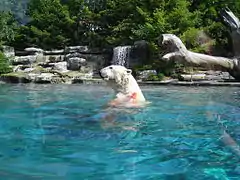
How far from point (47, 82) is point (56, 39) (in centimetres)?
1017

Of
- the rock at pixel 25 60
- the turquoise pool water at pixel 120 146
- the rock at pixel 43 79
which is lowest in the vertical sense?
the turquoise pool water at pixel 120 146

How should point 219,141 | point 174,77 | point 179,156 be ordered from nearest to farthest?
point 179,156, point 219,141, point 174,77

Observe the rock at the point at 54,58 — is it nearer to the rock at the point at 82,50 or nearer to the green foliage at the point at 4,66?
the rock at the point at 82,50

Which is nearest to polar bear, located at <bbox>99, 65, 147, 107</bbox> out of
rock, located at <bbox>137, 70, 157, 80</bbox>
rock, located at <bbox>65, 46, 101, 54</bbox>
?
rock, located at <bbox>137, 70, 157, 80</bbox>

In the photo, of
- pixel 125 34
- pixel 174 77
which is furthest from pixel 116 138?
pixel 125 34

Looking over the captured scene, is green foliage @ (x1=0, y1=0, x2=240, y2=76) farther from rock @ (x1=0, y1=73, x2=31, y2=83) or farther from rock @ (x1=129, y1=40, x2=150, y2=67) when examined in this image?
rock @ (x1=0, y1=73, x2=31, y2=83)

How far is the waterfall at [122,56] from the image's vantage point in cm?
2317

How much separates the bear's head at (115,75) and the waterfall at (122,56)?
15956 mm

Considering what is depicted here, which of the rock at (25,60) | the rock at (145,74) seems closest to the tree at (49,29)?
the rock at (25,60)

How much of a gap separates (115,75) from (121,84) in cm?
22

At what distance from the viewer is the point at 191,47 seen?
21.8m

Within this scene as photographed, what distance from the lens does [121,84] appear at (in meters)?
7.10

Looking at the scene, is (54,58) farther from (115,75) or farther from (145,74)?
(115,75)

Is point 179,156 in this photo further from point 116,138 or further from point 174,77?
point 174,77
